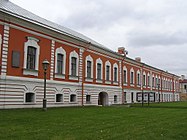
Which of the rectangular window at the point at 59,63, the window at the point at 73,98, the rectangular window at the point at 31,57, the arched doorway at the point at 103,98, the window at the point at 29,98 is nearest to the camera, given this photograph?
the window at the point at 29,98

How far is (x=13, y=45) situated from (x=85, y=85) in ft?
34.4

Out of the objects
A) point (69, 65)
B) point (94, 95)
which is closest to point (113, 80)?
point (94, 95)

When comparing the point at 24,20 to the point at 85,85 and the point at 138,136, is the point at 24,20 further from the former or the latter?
the point at 138,136

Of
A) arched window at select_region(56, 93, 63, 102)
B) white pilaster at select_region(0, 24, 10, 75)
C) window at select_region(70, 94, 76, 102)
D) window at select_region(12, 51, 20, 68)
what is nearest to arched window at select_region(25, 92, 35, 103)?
window at select_region(12, 51, 20, 68)

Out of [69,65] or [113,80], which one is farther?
[113,80]

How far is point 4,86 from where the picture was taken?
18.6 m

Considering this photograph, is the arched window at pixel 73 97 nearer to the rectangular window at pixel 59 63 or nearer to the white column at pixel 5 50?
the rectangular window at pixel 59 63

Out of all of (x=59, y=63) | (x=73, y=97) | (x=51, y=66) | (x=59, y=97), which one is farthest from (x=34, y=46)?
(x=73, y=97)

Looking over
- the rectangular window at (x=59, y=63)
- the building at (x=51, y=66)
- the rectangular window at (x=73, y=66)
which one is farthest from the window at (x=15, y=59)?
the rectangular window at (x=73, y=66)

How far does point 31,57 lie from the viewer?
2147 cm

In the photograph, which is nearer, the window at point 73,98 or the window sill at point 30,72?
the window sill at point 30,72

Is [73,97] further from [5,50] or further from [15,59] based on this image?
[5,50]

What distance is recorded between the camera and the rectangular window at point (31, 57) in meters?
21.2

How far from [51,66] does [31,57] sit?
7.98 feet
